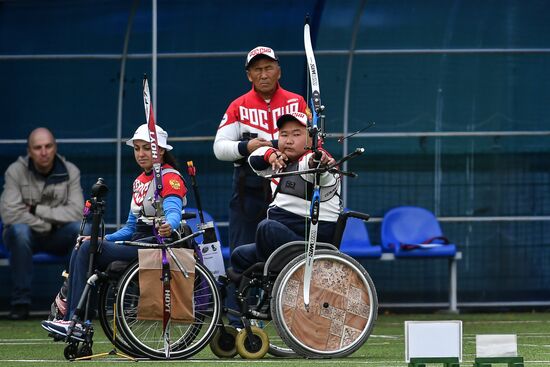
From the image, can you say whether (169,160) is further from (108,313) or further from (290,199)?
(108,313)

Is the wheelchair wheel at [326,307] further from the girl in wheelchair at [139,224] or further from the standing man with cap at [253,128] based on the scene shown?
the standing man with cap at [253,128]

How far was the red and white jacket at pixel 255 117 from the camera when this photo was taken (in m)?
9.55

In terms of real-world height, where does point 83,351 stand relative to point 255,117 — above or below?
below

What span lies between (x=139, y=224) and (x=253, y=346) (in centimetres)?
93

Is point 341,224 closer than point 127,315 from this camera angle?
No

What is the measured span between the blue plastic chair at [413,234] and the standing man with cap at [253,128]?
433 centimetres

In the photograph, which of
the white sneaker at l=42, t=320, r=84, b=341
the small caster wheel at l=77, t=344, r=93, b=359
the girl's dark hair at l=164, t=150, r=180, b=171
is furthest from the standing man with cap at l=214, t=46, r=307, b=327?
the white sneaker at l=42, t=320, r=84, b=341

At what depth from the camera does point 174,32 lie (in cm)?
1423

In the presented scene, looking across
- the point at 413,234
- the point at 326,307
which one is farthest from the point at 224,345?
the point at 413,234

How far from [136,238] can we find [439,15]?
20.5 ft

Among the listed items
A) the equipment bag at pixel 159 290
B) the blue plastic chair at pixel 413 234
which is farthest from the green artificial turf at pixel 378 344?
the blue plastic chair at pixel 413 234

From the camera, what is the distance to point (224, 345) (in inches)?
347

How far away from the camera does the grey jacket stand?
13.3 metres

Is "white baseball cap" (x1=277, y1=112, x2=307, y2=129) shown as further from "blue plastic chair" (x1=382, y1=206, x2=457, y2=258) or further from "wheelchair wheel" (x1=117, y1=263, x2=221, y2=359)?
"blue plastic chair" (x1=382, y1=206, x2=457, y2=258)
